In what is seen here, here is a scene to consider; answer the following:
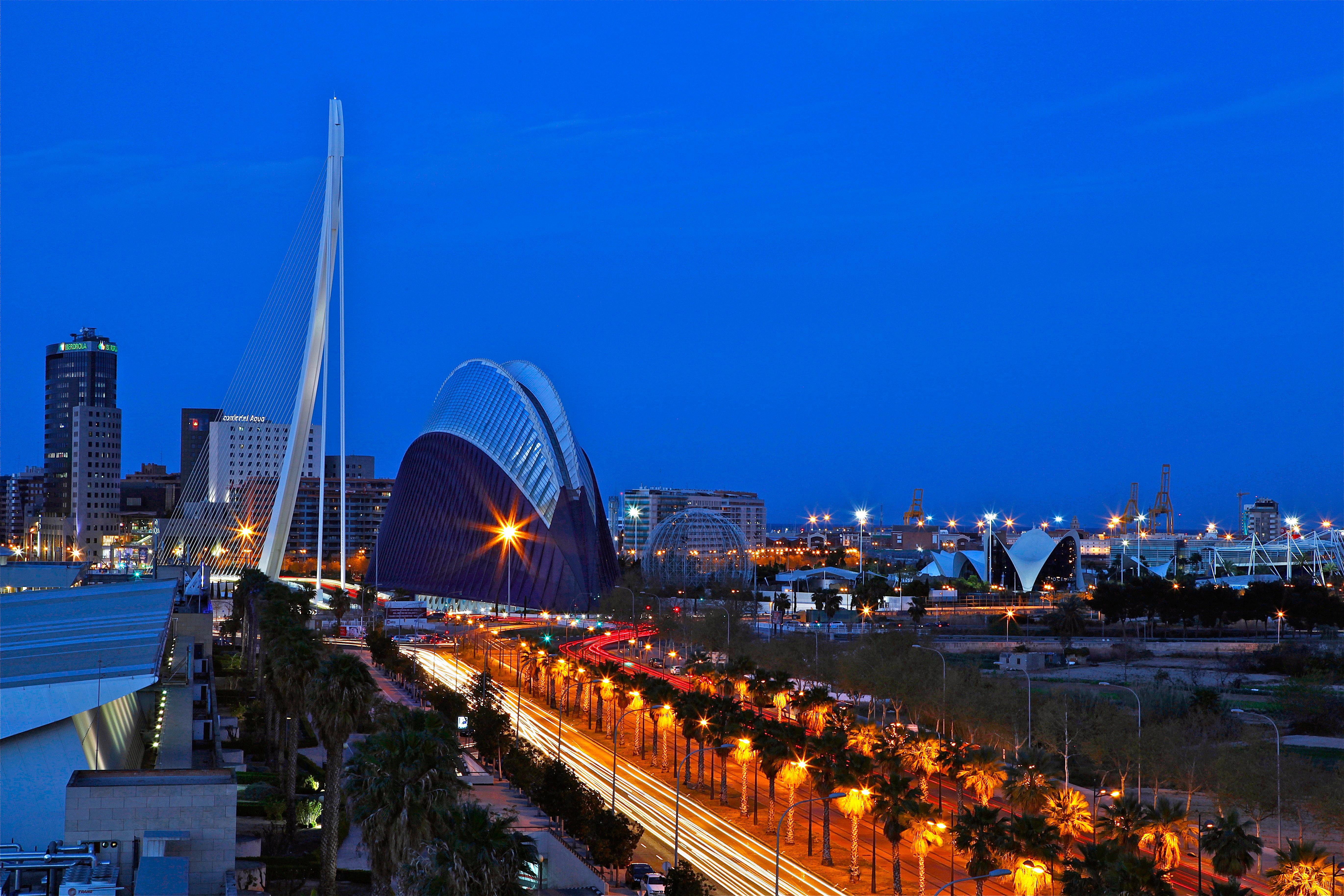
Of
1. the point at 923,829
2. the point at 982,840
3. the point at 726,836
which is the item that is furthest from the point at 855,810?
the point at 982,840

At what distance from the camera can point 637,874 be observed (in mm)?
28594

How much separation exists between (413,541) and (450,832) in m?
75.5

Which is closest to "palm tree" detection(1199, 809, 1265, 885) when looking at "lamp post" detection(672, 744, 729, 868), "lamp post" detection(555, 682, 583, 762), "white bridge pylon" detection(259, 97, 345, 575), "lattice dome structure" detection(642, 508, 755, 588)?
"lamp post" detection(672, 744, 729, 868)

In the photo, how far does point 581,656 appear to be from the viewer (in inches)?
2331

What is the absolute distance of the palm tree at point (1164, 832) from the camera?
28281 millimetres

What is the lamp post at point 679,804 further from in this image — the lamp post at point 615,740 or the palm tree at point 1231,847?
the palm tree at point 1231,847

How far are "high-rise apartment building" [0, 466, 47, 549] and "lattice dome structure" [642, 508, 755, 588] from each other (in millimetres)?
105331

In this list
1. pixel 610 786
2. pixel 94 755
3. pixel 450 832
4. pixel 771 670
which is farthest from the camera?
pixel 771 670

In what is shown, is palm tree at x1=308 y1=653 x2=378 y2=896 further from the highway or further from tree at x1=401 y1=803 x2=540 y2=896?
the highway

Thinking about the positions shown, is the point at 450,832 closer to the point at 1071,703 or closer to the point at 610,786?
the point at 610,786

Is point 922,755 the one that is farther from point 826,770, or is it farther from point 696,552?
point 696,552

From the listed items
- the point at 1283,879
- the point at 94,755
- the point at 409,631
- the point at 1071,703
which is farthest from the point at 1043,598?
the point at 94,755

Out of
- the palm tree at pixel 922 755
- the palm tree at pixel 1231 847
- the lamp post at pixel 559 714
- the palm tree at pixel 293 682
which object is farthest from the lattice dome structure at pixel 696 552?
the palm tree at pixel 1231 847

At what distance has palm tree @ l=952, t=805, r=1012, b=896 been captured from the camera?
85.0 feet
